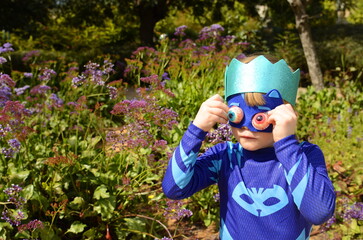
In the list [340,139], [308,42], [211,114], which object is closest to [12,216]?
[211,114]

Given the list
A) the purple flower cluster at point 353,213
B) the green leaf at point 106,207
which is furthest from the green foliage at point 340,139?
the green leaf at point 106,207

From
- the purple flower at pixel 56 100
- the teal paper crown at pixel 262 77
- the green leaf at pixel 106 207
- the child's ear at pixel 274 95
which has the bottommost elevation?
the green leaf at pixel 106 207

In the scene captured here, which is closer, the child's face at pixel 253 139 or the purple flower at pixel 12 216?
the child's face at pixel 253 139

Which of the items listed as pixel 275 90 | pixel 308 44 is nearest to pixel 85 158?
pixel 275 90

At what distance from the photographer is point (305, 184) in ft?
4.33

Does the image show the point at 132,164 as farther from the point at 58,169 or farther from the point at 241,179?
the point at 241,179

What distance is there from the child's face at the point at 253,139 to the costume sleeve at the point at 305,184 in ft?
0.38

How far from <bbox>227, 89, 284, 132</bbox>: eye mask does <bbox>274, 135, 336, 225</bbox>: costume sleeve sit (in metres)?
0.11

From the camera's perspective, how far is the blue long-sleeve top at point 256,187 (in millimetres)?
1394

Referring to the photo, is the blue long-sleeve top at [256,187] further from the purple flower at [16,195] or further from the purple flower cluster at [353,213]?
the purple flower cluster at [353,213]

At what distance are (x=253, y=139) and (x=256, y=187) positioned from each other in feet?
0.55

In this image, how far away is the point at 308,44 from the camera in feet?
22.5

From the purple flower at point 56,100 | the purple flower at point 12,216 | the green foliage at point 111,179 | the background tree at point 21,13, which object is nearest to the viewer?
the purple flower at point 12,216

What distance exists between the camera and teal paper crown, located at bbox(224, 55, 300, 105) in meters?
1.46
